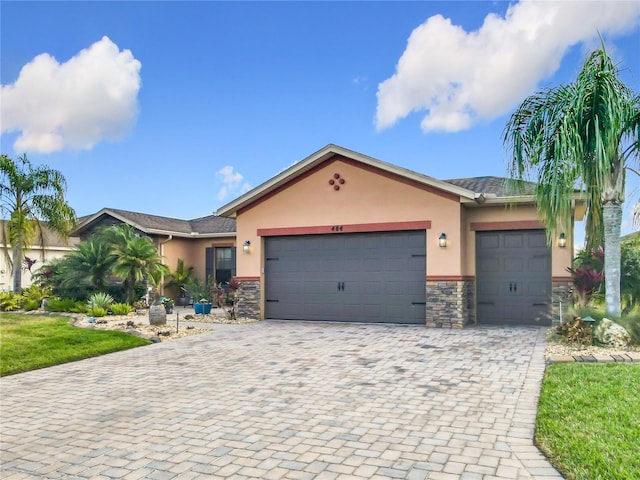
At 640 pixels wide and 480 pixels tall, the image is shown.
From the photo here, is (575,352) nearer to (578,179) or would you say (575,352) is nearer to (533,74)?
(578,179)

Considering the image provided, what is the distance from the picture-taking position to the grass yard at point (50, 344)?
8586 millimetres

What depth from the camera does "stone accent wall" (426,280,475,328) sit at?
12102mm

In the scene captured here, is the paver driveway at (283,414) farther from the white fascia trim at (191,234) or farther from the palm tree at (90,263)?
the white fascia trim at (191,234)

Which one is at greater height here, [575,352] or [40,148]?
[40,148]

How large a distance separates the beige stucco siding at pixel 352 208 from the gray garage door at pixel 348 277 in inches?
15.9

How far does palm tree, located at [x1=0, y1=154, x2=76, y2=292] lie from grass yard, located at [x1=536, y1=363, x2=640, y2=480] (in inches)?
693

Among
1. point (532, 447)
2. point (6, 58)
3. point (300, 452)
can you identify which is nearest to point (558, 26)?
point (532, 447)

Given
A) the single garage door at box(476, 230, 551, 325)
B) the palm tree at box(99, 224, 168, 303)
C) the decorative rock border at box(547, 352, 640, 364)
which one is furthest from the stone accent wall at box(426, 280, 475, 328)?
the palm tree at box(99, 224, 168, 303)

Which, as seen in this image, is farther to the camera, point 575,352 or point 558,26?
point 558,26

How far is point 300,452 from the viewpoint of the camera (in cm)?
425

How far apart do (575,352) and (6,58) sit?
1400 centimetres

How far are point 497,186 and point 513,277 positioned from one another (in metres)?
2.78

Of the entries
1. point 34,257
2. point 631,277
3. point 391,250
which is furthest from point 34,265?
point 631,277

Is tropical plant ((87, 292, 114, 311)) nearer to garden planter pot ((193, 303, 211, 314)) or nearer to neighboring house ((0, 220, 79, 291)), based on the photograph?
garden planter pot ((193, 303, 211, 314))
